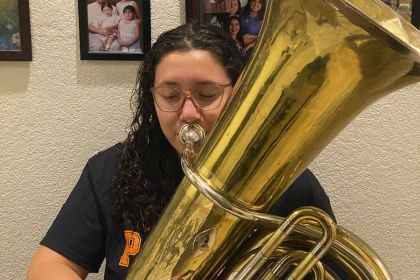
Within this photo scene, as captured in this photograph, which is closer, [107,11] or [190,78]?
[190,78]

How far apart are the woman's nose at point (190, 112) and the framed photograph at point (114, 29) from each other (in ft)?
1.00

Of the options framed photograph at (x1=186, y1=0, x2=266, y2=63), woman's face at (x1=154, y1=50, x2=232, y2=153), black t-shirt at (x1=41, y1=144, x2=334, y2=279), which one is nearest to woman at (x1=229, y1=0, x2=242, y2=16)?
framed photograph at (x1=186, y1=0, x2=266, y2=63)

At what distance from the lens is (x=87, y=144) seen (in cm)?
104

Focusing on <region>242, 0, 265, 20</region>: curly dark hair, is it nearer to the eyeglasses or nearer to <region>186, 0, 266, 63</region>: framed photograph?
<region>186, 0, 266, 63</region>: framed photograph

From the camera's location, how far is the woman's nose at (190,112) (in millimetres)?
754

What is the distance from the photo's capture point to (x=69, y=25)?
38.7 inches

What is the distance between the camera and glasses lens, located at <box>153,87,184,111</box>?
0.77 metres

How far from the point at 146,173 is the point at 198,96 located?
253 mm

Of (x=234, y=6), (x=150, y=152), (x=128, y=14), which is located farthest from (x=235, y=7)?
(x=150, y=152)

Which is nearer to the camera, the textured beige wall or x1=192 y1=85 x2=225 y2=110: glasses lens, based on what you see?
x1=192 y1=85 x2=225 y2=110: glasses lens

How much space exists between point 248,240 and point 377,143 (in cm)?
58

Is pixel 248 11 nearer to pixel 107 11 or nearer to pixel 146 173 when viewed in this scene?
pixel 107 11

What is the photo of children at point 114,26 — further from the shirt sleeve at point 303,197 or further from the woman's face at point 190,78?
the shirt sleeve at point 303,197

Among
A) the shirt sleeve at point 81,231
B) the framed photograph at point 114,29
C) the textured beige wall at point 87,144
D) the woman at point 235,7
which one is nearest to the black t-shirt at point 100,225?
the shirt sleeve at point 81,231
